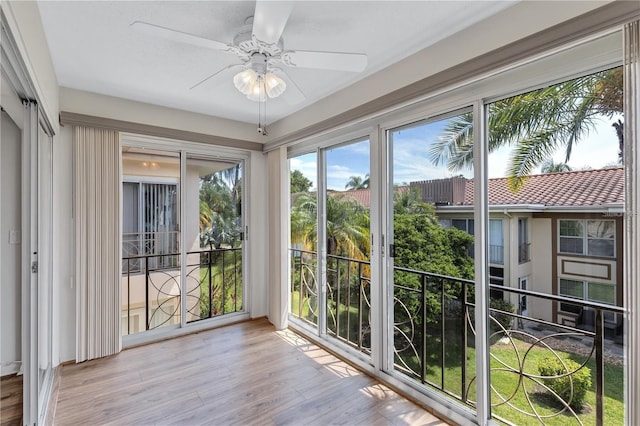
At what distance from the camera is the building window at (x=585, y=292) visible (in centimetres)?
147

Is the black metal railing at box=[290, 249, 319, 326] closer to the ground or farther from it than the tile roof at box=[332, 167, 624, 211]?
closer to the ground

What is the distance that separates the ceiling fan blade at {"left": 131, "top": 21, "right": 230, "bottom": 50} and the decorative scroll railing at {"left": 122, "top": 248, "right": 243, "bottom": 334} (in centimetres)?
252

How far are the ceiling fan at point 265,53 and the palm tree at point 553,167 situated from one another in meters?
1.13

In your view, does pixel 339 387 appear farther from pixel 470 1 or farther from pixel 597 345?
pixel 470 1

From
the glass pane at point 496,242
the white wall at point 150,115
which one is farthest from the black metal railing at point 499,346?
the white wall at point 150,115

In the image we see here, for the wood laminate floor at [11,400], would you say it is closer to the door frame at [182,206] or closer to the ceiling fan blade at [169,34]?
the door frame at [182,206]

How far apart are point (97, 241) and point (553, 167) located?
11.6ft

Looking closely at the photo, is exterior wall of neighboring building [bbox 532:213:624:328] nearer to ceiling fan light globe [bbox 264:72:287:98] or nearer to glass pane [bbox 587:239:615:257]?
glass pane [bbox 587:239:615:257]

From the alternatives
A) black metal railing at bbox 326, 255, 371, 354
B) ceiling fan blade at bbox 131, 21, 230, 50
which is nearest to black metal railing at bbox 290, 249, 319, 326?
black metal railing at bbox 326, 255, 371, 354

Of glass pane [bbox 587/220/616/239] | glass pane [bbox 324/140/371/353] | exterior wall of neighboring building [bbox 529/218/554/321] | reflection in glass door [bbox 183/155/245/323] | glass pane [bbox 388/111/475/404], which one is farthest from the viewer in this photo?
reflection in glass door [bbox 183/155/245/323]

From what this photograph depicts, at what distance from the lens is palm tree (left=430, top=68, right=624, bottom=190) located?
1.47m

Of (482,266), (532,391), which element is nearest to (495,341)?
(532,391)

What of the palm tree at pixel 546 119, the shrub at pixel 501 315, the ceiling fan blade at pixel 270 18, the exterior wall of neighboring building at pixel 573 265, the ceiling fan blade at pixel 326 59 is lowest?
the shrub at pixel 501 315

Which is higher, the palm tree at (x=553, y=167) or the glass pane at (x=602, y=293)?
the palm tree at (x=553, y=167)
